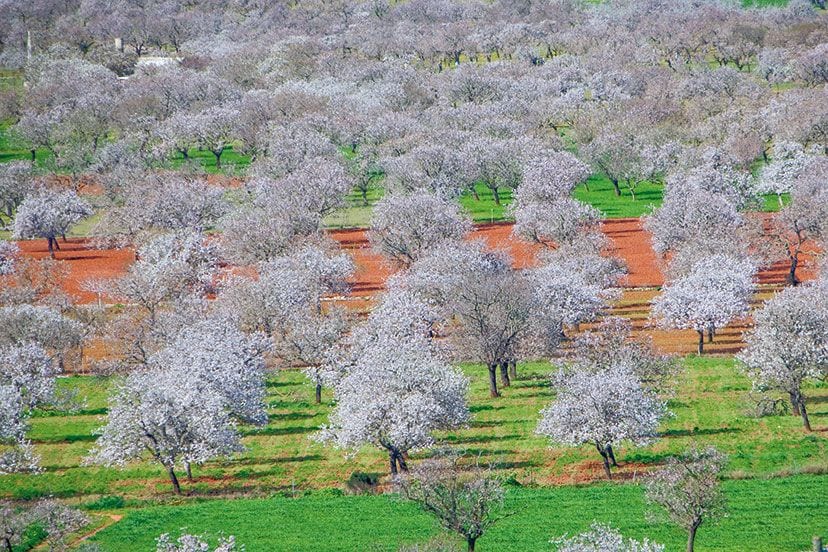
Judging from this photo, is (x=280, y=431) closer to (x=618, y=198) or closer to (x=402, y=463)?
(x=402, y=463)

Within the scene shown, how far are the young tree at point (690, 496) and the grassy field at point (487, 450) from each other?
1061 centimetres

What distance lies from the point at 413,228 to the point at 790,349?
4015cm


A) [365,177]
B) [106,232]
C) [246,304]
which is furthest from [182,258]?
[365,177]

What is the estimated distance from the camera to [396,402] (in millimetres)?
60219

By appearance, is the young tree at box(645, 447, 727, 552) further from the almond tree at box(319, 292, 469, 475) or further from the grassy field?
the almond tree at box(319, 292, 469, 475)

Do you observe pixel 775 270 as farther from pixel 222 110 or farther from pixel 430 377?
pixel 222 110

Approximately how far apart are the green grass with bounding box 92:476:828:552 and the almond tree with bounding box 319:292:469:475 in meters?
3.74

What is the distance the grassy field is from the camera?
195 ft

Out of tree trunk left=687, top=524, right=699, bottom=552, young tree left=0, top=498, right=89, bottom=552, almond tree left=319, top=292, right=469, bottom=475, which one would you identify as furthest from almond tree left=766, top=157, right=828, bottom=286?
young tree left=0, top=498, right=89, bottom=552

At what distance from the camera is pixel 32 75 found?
194 metres

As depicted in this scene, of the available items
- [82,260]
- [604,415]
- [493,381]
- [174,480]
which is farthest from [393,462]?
[82,260]

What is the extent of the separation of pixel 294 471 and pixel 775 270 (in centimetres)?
4884

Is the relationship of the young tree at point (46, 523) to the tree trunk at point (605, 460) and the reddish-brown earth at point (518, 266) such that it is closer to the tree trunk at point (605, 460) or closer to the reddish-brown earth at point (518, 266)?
the tree trunk at point (605, 460)

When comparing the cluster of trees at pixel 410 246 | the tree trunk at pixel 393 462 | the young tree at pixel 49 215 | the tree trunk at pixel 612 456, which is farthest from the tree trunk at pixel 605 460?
the young tree at pixel 49 215
